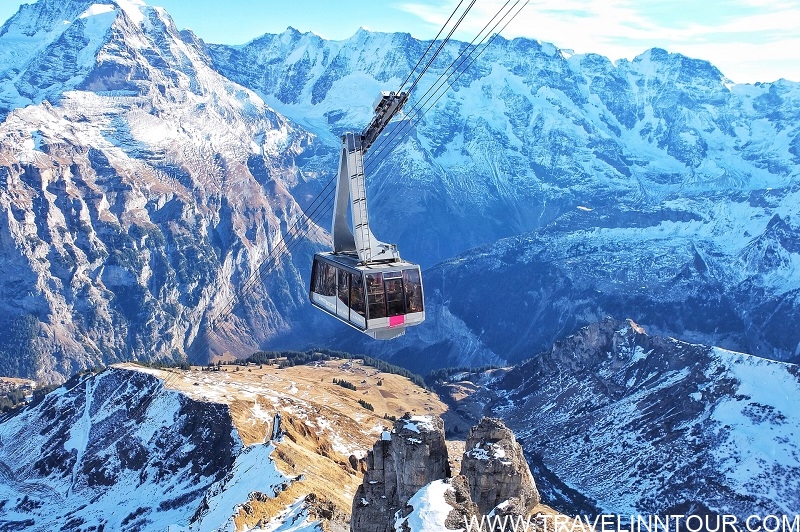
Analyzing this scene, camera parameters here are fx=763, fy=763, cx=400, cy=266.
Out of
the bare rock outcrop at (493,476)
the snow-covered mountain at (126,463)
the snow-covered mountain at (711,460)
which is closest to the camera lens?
the bare rock outcrop at (493,476)

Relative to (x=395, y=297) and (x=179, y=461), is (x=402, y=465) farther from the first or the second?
(x=179, y=461)

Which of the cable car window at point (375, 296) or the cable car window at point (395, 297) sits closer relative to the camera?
the cable car window at point (375, 296)

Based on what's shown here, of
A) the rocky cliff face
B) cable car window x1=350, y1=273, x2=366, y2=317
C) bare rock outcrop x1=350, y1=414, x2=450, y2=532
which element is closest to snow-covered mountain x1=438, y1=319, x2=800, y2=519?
the rocky cliff face

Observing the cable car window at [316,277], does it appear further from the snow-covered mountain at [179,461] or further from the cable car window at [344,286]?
the snow-covered mountain at [179,461]

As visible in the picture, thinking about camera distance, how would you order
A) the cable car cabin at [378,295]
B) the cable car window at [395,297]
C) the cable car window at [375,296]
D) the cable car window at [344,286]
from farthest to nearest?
the cable car window at [344,286], the cable car window at [395,297], the cable car cabin at [378,295], the cable car window at [375,296]

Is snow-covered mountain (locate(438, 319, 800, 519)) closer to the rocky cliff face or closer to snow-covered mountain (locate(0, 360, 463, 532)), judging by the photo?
snow-covered mountain (locate(0, 360, 463, 532))

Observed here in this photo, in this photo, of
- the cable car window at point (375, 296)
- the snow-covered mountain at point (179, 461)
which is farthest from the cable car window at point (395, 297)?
the snow-covered mountain at point (179, 461)

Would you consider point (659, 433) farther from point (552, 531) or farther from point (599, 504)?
point (552, 531)

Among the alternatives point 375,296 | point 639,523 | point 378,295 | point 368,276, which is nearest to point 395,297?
point 378,295
